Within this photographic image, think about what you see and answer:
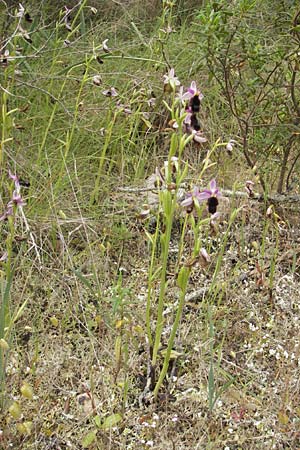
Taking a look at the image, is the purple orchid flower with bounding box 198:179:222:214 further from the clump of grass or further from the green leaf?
the green leaf

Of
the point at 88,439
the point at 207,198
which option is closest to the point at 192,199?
the point at 207,198

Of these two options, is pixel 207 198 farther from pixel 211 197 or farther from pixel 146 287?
pixel 146 287

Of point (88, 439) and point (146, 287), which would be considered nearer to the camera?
point (88, 439)

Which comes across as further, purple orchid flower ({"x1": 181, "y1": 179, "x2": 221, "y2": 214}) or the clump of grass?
the clump of grass

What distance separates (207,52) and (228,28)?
193 mm

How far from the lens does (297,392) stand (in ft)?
6.18

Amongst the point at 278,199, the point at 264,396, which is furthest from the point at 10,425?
the point at 278,199

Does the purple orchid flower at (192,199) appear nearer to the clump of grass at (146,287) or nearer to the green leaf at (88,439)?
the clump of grass at (146,287)

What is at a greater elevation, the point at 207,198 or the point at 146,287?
the point at 207,198

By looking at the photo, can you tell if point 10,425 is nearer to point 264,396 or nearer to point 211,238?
point 264,396

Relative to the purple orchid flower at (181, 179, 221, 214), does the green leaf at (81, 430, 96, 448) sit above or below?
below

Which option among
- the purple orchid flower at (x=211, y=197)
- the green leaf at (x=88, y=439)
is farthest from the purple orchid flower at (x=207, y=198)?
the green leaf at (x=88, y=439)

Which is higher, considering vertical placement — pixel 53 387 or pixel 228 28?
pixel 228 28

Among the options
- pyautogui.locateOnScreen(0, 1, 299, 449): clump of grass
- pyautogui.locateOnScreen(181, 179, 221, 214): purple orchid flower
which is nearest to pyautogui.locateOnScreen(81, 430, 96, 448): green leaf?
pyautogui.locateOnScreen(0, 1, 299, 449): clump of grass
